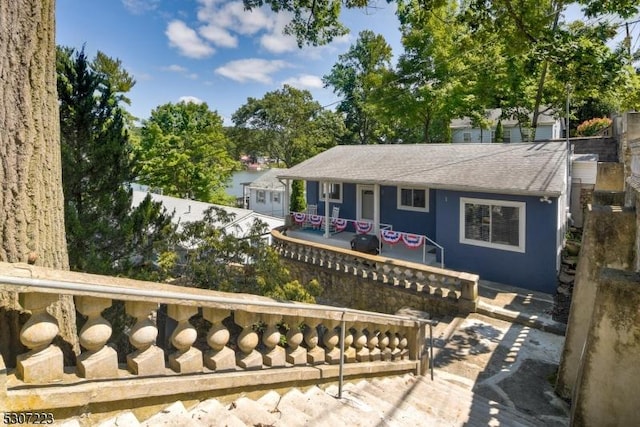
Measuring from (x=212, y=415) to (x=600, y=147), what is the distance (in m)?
28.3

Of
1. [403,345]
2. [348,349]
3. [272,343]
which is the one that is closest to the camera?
[272,343]

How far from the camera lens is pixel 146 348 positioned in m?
2.18

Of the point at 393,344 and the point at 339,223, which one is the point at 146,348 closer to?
the point at 393,344

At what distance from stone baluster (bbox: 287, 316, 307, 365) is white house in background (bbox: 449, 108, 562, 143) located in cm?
2710

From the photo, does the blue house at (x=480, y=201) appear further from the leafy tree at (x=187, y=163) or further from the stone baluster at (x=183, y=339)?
the leafy tree at (x=187, y=163)

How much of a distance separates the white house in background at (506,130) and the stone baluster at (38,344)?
2879 centimetres

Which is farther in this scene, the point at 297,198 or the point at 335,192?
the point at 297,198

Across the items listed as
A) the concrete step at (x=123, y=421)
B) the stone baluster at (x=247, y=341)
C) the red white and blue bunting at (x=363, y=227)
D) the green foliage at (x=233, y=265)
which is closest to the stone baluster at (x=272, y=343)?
the stone baluster at (x=247, y=341)

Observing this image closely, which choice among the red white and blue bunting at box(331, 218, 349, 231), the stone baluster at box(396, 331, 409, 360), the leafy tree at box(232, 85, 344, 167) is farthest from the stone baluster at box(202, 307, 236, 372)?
the leafy tree at box(232, 85, 344, 167)

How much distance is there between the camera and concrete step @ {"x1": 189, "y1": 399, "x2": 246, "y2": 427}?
2.17m

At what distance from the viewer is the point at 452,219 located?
12.2m

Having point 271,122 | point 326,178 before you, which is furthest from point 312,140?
point 326,178

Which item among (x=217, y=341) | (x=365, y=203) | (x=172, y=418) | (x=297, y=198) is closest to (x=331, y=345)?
(x=217, y=341)

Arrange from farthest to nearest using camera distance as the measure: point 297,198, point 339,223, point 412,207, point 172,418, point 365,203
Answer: point 297,198
point 365,203
point 339,223
point 412,207
point 172,418
